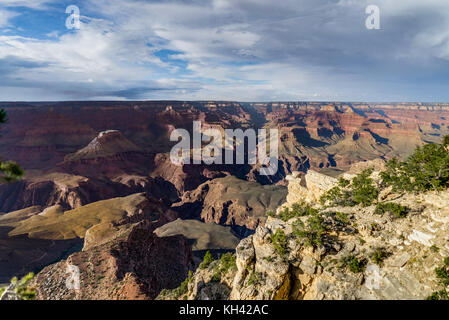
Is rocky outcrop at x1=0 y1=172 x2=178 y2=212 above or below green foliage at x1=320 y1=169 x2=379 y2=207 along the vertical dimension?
below

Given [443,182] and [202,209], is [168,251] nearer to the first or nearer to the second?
[443,182]

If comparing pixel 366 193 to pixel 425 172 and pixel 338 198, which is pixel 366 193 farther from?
pixel 425 172

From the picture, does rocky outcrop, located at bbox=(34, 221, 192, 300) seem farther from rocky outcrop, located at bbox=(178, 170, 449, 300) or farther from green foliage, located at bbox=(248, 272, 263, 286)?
green foliage, located at bbox=(248, 272, 263, 286)

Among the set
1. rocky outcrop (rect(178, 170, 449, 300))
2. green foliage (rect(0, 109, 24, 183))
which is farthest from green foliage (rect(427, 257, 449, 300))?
green foliage (rect(0, 109, 24, 183))

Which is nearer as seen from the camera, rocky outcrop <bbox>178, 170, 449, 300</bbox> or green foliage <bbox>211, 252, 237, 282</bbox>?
rocky outcrop <bbox>178, 170, 449, 300</bbox>

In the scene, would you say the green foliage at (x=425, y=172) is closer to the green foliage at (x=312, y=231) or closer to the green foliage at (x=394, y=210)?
the green foliage at (x=394, y=210)

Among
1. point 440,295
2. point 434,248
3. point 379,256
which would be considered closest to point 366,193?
point 434,248

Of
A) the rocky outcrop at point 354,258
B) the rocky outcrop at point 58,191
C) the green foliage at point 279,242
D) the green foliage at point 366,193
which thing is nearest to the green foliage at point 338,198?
the green foliage at point 366,193
